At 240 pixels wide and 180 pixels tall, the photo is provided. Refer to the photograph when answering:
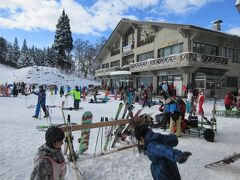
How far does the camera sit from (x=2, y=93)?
103ft

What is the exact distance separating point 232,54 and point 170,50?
24.3 feet

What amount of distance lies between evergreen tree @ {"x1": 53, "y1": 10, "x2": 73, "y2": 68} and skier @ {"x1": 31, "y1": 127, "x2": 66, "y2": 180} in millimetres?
62470

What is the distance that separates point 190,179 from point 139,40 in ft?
111

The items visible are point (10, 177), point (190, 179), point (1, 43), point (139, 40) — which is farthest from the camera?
point (1, 43)

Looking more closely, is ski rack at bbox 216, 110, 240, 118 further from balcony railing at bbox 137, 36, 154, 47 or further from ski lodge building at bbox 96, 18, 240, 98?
balcony railing at bbox 137, 36, 154, 47

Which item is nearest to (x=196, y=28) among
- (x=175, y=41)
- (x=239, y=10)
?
(x=175, y=41)

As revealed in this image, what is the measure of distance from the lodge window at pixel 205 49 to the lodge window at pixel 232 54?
1395 millimetres

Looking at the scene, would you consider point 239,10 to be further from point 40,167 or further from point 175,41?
point 175,41

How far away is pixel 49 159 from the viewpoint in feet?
9.52

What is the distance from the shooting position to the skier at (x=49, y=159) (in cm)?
287

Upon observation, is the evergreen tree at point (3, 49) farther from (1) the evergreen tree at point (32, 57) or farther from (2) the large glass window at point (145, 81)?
(2) the large glass window at point (145, 81)

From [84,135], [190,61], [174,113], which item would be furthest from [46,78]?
[84,135]

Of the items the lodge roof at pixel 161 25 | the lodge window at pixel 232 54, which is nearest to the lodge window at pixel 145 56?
the lodge roof at pixel 161 25

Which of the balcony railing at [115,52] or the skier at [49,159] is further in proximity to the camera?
the balcony railing at [115,52]
